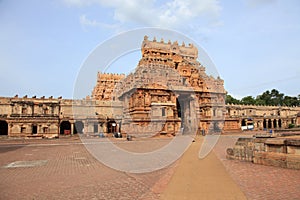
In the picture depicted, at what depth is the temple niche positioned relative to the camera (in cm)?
3647

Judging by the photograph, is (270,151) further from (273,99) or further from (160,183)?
(273,99)

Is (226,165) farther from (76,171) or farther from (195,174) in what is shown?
(76,171)

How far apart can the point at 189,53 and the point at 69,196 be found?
164ft

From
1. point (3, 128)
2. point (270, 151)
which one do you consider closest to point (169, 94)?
point (270, 151)

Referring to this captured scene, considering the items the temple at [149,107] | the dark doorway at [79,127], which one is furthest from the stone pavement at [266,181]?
the dark doorway at [79,127]

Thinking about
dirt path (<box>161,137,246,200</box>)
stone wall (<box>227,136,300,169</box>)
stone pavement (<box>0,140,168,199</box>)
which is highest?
stone wall (<box>227,136,300,169</box>)

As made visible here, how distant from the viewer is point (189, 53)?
52875mm

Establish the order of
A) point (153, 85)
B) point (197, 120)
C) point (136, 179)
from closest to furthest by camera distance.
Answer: point (136, 179) < point (153, 85) < point (197, 120)

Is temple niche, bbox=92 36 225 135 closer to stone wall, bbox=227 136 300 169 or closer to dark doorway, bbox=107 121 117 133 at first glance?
dark doorway, bbox=107 121 117 133

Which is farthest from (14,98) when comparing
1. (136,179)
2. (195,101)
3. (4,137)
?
(136,179)

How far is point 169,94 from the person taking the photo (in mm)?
40219

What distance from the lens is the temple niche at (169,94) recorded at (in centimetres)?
3647

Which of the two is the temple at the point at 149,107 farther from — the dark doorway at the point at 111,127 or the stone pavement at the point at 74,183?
the stone pavement at the point at 74,183

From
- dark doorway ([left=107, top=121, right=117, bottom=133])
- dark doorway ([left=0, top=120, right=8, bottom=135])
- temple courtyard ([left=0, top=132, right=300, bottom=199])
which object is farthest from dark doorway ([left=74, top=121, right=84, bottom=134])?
temple courtyard ([left=0, top=132, right=300, bottom=199])
